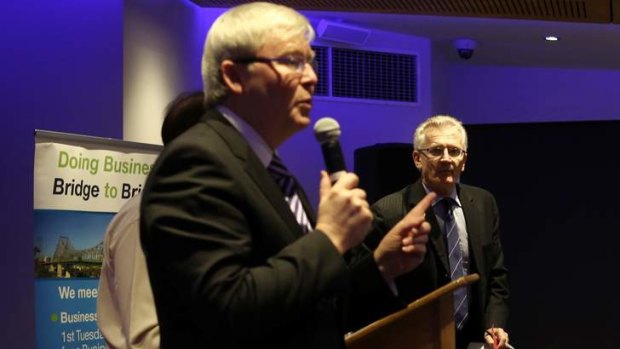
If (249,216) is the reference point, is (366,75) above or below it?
above

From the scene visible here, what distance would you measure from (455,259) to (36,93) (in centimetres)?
256

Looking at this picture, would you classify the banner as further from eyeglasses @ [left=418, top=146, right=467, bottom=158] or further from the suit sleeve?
the suit sleeve

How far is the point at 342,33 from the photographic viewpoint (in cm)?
680

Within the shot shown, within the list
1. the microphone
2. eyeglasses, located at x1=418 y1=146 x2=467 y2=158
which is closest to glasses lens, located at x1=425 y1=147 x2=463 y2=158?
eyeglasses, located at x1=418 y1=146 x2=467 y2=158

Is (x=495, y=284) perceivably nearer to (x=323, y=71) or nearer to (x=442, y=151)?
(x=442, y=151)

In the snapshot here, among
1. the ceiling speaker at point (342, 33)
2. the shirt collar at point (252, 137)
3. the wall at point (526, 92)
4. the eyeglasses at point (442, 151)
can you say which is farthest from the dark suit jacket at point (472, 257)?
the wall at point (526, 92)

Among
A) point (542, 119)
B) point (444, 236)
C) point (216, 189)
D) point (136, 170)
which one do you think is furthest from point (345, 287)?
point (542, 119)

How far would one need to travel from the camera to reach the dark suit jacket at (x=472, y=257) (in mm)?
3156

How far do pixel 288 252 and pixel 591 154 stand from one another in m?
5.86

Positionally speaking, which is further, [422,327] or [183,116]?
[422,327]

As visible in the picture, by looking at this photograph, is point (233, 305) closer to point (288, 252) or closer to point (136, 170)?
point (288, 252)

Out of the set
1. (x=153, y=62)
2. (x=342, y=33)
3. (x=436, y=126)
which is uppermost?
(x=342, y=33)

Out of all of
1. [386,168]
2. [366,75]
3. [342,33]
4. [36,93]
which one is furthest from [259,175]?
[366,75]

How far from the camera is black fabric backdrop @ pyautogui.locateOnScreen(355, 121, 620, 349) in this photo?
6645mm
